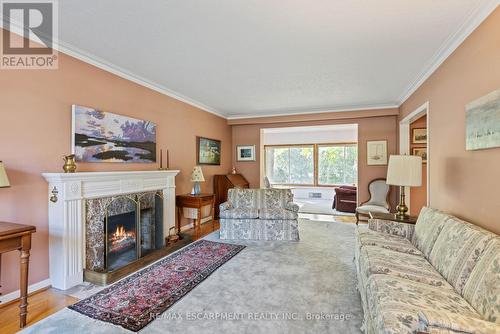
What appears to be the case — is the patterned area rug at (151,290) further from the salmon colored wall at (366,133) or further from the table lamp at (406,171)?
the salmon colored wall at (366,133)

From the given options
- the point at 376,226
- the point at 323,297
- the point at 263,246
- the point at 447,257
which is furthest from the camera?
the point at 263,246

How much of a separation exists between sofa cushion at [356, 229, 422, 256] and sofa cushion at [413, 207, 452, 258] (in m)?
0.07

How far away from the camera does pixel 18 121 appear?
2.36m

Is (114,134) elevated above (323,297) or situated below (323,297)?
above

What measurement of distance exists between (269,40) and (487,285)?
8.58 ft

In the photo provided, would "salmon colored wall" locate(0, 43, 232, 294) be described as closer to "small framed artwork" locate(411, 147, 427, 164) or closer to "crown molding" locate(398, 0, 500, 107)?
"crown molding" locate(398, 0, 500, 107)

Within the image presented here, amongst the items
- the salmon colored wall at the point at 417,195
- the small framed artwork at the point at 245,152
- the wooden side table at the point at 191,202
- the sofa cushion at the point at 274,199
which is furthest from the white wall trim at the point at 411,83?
the sofa cushion at the point at 274,199

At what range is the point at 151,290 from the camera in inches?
96.7

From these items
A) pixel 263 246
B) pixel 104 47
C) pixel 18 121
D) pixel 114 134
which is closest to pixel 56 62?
pixel 104 47

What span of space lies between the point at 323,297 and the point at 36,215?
2979mm

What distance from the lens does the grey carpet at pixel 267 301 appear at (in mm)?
1919

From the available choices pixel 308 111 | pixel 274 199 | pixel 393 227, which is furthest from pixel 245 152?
pixel 393 227

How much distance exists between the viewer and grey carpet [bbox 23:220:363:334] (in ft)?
6.30

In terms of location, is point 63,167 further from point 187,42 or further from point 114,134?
point 187,42
